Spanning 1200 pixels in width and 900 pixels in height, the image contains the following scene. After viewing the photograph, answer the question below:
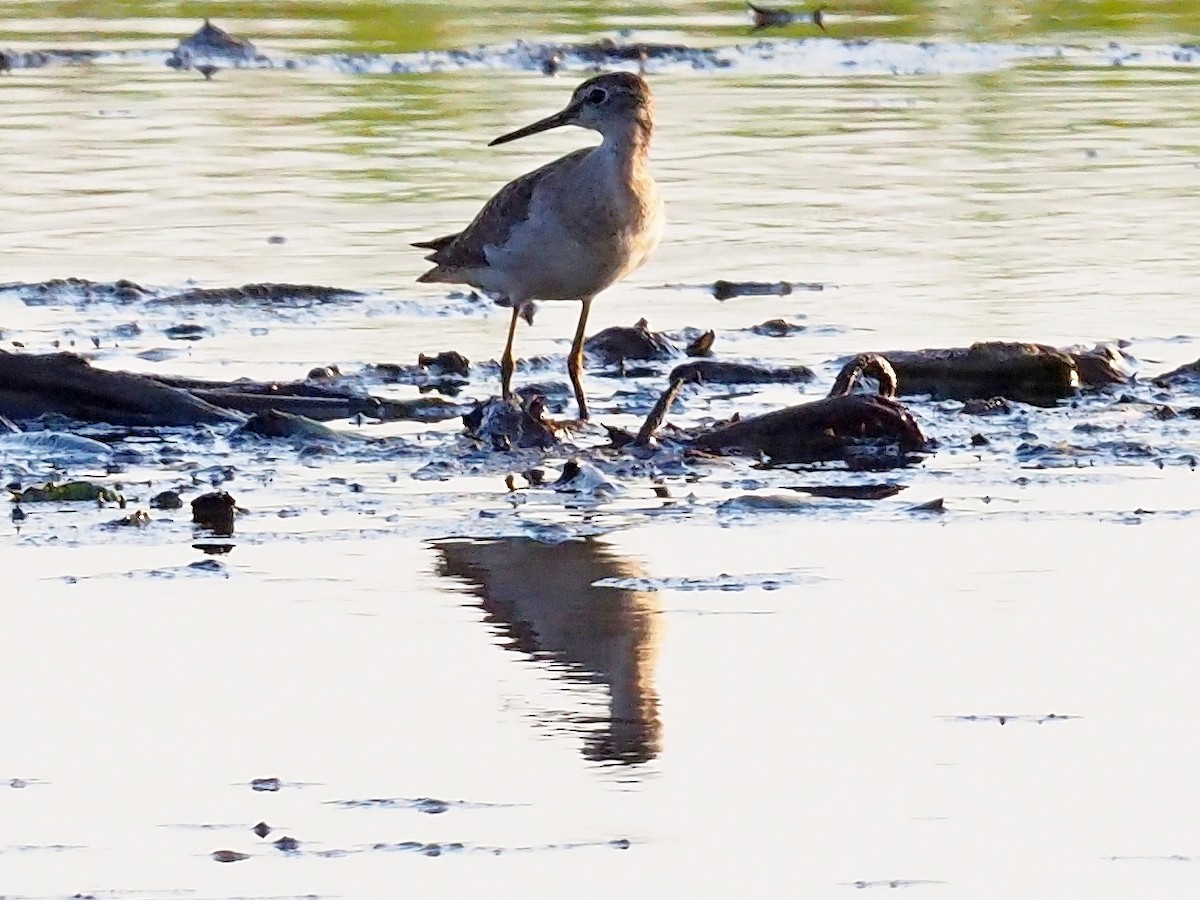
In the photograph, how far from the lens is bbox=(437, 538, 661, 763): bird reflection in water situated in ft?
18.8

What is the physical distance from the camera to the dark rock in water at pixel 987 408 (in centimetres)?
925

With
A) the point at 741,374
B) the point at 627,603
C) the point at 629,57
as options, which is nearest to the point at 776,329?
the point at 741,374

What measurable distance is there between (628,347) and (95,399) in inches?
92.5

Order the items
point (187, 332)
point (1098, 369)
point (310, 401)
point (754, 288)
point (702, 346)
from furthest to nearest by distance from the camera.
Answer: point (754, 288) < point (187, 332) < point (702, 346) < point (1098, 369) < point (310, 401)

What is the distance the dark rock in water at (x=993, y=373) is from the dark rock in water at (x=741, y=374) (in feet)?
1.40

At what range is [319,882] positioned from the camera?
4.79 metres

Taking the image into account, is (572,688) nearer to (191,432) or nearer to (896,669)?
(896,669)

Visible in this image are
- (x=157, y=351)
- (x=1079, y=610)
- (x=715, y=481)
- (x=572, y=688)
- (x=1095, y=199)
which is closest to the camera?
(x=572, y=688)

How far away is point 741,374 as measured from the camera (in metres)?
9.97

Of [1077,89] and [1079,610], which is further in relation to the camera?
[1077,89]

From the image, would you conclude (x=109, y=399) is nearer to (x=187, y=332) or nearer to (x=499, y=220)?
(x=499, y=220)

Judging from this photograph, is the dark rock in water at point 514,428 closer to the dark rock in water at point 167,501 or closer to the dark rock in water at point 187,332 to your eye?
the dark rock in water at point 167,501

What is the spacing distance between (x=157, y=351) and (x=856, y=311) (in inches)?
114

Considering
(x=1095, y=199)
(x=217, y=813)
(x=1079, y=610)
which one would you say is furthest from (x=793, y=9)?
(x=217, y=813)
